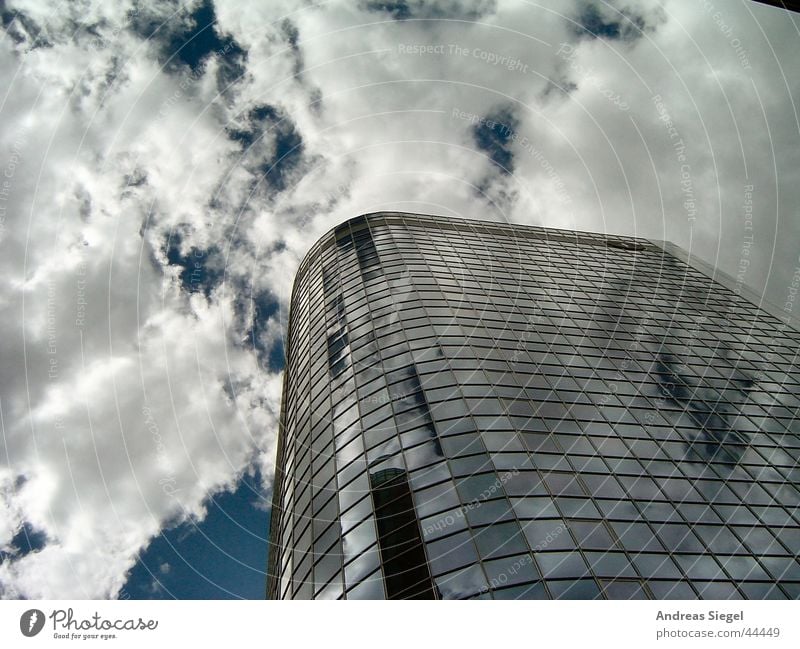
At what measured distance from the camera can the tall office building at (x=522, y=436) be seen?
1892 cm

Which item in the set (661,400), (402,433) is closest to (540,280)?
(661,400)

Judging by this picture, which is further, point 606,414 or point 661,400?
point 661,400

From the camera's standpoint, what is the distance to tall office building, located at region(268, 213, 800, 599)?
1892cm

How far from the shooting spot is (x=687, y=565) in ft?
64.3

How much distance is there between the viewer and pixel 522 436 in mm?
23688

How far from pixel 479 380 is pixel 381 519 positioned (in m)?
9.34

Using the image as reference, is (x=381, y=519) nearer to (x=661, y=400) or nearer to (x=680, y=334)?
(x=661, y=400)

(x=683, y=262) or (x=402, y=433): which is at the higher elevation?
(x=683, y=262)

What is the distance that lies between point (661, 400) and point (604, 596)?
1582 centimetres

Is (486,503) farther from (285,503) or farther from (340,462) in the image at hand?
(285,503)

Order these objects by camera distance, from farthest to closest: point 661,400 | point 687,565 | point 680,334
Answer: point 680,334 → point 661,400 → point 687,565
